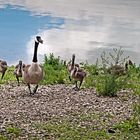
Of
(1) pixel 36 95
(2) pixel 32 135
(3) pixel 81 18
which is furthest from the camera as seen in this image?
(3) pixel 81 18

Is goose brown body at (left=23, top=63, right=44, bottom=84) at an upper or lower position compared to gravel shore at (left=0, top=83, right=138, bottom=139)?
upper

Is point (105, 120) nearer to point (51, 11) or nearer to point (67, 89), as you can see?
point (67, 89)

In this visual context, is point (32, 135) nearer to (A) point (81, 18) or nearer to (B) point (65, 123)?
(B) point (65, 123)

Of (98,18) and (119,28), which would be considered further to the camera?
(98,18)

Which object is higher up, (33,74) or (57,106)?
(33,74)

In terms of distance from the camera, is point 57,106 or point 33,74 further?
point 33,74

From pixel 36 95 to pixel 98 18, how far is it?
705 inches

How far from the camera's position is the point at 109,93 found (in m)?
10.6

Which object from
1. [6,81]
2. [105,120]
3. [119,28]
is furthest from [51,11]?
[105,120]

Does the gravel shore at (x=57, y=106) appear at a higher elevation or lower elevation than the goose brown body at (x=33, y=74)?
lower

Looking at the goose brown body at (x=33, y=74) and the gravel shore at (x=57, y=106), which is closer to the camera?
the gravel shore at (x=57, y=106)

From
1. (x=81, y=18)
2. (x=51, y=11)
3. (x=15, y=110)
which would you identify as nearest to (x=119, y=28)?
(x=81, y=18)

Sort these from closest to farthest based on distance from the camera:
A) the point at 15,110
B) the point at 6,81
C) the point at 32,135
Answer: the point at 32,135
the point at 15,110
the point at 6,81

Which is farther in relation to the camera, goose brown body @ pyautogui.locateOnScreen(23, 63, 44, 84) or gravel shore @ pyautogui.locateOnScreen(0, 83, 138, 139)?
goose brown body @ pyautogui.locateOnScreen(23, 63, 44, 84)
